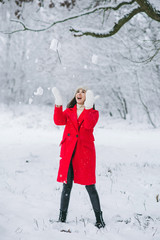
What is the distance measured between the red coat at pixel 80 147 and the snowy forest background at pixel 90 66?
288 inches

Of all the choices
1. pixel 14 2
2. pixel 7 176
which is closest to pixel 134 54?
pixel 14 2

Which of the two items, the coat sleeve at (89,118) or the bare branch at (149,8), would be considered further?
the bare branch at (149,8)

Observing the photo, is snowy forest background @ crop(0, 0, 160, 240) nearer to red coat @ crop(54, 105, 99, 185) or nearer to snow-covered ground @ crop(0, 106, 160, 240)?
snow-covered ground @ crop(0, 106, 160, 240)

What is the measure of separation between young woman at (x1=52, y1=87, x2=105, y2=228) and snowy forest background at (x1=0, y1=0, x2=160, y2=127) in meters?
7.29

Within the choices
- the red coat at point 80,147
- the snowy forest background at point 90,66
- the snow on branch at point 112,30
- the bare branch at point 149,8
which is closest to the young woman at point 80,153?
the red coat at point 80,147

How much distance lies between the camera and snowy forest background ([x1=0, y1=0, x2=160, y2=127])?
42.3ft

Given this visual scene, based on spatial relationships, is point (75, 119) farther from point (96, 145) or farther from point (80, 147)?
point (96, 145)

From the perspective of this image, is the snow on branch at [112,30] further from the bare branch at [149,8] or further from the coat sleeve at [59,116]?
the coat sleeve at [59,116]

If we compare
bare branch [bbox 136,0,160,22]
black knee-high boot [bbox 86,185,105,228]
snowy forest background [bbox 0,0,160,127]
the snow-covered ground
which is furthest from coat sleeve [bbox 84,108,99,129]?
snowy forest background [bbox 0,0,160,127]

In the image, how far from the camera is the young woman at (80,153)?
2.91 m

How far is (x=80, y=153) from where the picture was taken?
117 inches

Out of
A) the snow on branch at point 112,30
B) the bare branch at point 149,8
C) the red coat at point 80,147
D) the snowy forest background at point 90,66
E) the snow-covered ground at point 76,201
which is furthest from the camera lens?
the snowy forest background at point 90,66

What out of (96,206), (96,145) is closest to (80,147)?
(96,206)

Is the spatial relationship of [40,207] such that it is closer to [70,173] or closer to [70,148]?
[70,173]
